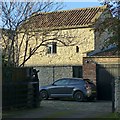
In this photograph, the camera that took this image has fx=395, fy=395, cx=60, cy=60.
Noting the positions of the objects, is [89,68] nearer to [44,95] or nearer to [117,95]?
[44,95]

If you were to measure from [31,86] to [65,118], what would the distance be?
15.6 feet

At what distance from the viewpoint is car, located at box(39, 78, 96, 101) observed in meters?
26.4

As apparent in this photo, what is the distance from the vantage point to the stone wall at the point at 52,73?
108 ft

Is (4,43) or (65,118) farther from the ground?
(4,43)

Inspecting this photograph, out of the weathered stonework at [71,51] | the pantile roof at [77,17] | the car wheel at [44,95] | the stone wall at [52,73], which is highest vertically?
the pantile roof at [77,17]

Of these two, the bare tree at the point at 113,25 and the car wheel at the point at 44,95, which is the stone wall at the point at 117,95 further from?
the car wheel at the point at 44,95

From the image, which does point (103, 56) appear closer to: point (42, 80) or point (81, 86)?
point (81, 86)

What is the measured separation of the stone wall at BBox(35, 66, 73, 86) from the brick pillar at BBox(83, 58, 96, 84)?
3611mm

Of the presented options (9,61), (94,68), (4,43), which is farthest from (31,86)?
(94,68)

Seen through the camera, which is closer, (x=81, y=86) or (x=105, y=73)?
(x=81, y=86)

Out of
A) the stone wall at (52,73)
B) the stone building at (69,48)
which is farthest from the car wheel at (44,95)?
the stone wall at (52,73)

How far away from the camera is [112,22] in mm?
12969

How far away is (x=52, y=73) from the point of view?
→ 33.6 metres

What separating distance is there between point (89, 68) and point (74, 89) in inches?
109
